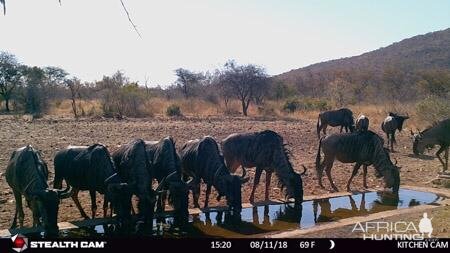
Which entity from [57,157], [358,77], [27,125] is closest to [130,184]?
[57,157]

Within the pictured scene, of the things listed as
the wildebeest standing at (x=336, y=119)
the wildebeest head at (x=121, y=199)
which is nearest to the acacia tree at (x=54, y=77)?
the wildebeest standing at (x=336, y=119)

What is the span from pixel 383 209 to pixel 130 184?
5856mm

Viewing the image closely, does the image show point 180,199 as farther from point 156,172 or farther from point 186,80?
point 186,80

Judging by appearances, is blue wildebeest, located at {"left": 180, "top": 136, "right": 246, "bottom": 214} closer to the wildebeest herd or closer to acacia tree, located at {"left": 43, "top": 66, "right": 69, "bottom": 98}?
the wildebeest herd

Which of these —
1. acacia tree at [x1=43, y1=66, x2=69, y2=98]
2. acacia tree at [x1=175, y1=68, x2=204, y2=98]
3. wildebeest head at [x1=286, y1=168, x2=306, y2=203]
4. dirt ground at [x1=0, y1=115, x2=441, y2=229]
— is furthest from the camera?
acacia tree at [x1=175, y1=68, x2=204, y2=98]

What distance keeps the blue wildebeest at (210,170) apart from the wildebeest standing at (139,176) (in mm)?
989

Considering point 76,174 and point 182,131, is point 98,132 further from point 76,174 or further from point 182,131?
point 76,174

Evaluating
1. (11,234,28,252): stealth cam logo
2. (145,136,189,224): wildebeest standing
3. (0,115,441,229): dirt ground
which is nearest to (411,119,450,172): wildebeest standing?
(0,115,441,229): dirt ground

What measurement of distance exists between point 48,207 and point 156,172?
2978 mm

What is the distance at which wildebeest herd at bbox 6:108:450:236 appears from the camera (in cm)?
868

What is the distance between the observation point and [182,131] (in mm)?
25422

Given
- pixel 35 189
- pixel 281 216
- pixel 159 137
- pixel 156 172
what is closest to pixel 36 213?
pixel 35 189

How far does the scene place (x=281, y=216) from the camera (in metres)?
10.4

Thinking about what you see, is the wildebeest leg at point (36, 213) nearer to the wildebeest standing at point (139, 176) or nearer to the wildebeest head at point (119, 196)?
the wildebeest head at point (119, 196)
